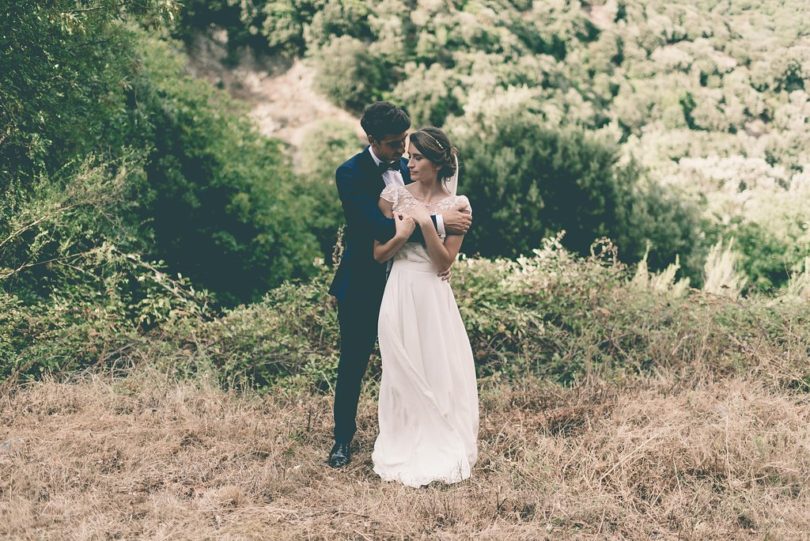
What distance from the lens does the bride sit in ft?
12.6

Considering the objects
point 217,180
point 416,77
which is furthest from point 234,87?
point 217,180

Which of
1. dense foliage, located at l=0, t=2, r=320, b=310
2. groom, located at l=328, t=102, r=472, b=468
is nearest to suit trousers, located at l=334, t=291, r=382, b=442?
groom, located at l=328, t=102, r=472, b=468

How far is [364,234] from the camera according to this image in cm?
389

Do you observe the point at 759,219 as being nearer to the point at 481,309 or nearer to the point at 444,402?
the point at 481,309

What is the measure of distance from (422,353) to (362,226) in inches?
30.6

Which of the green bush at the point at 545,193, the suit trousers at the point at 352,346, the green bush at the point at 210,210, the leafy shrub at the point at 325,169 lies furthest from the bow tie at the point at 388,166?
the leafy shrub at the point at 325,169

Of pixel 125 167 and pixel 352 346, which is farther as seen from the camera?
pixel 125 167

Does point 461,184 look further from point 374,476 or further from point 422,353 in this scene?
point 374,476

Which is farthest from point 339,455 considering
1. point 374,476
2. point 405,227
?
point 405,227

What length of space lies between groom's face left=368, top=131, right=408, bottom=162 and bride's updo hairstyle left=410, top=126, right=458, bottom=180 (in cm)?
7

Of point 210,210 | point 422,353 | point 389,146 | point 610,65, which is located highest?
point 610,65

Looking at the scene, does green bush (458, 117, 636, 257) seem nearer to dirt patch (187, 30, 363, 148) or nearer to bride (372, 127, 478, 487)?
bride (372, 127, 478, 487)

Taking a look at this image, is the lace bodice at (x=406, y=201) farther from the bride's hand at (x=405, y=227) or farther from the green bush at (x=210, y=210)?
the green bush at (x=210, y=210)

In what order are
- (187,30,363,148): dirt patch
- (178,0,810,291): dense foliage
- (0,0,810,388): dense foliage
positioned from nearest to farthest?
(0,0,810,388): dense foliage < (178,0,810,291): dense foliage < (187,30,363,148): dirt patch
